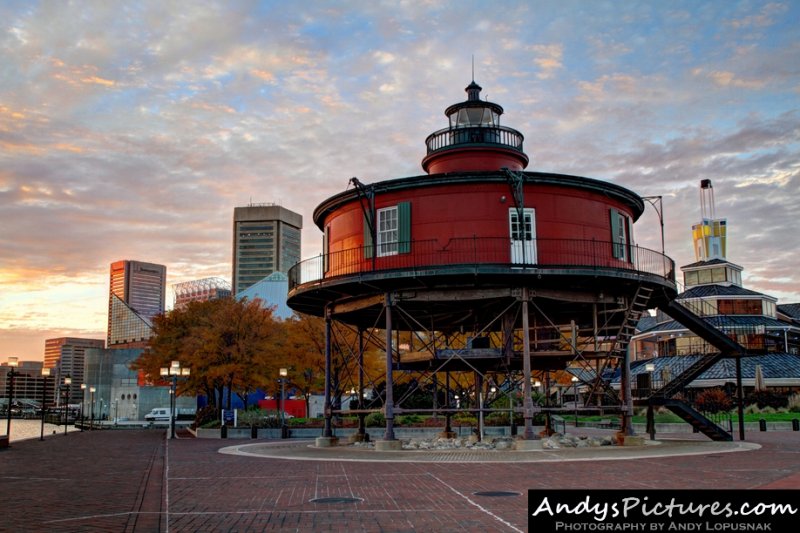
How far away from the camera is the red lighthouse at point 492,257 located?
1080 inches

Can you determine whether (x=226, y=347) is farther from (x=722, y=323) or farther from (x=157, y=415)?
(x=157, y=415)

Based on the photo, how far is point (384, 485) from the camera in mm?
16625

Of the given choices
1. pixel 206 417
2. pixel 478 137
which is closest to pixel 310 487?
pixel 478 137

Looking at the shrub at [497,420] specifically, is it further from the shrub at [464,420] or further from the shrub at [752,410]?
the shrub at [752,410]

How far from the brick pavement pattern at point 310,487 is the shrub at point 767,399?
33943 millimetres

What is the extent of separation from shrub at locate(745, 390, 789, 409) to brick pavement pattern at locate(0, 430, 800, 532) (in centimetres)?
3394

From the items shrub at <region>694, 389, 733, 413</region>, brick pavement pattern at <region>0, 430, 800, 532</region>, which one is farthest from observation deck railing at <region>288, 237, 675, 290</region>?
shrub at <region>694, 389, 733, 413</region>

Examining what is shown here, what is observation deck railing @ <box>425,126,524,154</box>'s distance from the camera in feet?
105

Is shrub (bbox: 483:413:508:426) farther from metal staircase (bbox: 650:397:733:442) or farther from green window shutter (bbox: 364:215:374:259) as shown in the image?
green window shutter (bbox: 364:215:374:259)

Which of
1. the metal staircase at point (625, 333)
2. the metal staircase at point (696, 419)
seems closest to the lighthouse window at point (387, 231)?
the metal staircase at point (625, 333)

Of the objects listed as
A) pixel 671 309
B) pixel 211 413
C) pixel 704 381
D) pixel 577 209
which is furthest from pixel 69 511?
pixel 704 381

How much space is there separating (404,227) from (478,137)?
582 centimetres

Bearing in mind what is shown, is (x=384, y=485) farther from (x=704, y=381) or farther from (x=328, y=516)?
(x=704, y=381)

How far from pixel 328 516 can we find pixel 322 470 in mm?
8183
